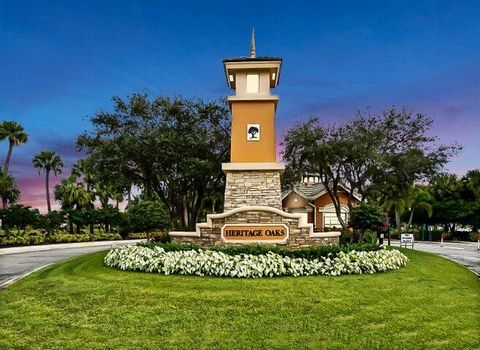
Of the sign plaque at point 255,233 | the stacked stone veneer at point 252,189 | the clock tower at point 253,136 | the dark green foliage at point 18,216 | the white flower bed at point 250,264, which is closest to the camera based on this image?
the white flower bed at point 250,264

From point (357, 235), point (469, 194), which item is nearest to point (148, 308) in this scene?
point (357, 235)

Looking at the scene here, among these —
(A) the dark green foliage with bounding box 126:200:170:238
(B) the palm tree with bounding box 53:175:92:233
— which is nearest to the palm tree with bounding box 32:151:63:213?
(B) the palm tree with bounding box 53:175:92:233

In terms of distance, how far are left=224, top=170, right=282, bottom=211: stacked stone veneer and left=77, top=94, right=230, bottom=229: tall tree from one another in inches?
274

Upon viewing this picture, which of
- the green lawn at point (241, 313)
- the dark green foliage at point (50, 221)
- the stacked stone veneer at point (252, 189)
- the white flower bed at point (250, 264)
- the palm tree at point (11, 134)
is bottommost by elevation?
the green lawn at point (241, 313)

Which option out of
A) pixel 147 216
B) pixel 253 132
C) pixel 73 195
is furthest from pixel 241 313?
pixel 73 195

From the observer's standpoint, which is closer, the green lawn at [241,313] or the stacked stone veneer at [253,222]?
the green lawn at [241,313]

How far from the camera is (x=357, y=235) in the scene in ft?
72.5

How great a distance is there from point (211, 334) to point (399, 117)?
24.1 meters

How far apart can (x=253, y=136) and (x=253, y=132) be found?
18 centimetres

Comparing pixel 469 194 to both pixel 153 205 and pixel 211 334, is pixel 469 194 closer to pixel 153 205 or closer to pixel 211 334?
pixel 153 205

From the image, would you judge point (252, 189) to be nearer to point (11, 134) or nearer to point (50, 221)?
point (50, 221)

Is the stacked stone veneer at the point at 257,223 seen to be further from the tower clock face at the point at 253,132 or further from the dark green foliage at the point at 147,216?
the dark green foliage at the point at 147,216

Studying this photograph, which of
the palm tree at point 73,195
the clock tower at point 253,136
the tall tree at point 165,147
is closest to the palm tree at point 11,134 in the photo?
the palm tree at point 73,195

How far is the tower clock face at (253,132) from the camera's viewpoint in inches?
743
